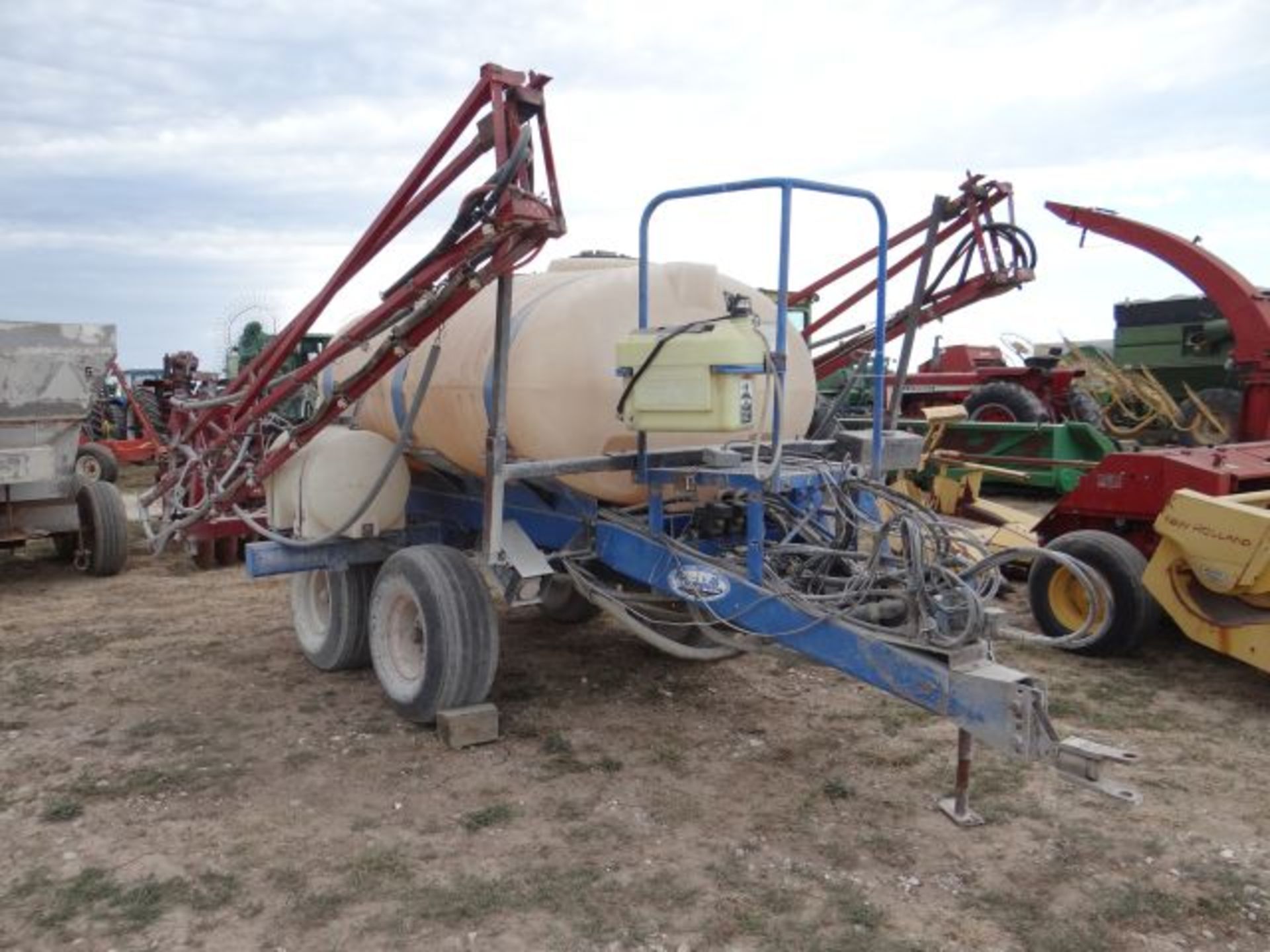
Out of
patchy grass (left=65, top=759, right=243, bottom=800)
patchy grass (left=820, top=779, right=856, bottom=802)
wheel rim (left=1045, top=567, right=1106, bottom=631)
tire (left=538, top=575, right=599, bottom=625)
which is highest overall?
wheel rim (left=1045, top=567, right=1106, bottom=631)

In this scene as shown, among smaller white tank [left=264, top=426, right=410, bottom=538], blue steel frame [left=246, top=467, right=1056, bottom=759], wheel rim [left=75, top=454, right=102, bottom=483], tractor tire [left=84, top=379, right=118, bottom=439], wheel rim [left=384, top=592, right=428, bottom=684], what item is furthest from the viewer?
tractor tire [left=84, top=379, right=118, bottom=439]

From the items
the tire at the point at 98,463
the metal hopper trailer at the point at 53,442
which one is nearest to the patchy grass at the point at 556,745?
the metal hopper trailer at the point at 53,442

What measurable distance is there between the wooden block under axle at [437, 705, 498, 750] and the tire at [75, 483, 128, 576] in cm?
515

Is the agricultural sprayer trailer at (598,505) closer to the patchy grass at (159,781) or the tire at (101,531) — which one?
the patchy grass at (159,781)

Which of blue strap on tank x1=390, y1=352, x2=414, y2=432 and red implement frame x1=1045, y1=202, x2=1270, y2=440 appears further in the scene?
red implement frame x1=1045, y1=202, x2=1270, y2=440

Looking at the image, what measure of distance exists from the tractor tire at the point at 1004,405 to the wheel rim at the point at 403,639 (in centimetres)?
838

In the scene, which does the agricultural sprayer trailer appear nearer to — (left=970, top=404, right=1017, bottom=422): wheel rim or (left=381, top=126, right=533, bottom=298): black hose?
(left=381, top=126, right=533, bottom=298): black hose

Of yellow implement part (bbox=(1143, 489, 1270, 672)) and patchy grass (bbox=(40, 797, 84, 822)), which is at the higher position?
yellow implement part (bbox=(1143, 489, 1270, 672))

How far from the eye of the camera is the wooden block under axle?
4773mm

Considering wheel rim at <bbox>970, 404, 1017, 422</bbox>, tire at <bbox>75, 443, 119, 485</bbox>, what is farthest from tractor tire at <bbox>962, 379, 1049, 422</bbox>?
tire at <bbox>75, 443, 119, 485</bbox>

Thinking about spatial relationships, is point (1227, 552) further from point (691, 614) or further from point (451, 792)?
point (451, 792)

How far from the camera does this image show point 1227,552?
201 inches

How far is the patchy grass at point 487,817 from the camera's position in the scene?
4.06 m

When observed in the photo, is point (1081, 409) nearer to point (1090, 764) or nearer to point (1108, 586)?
point (1108, 586)
